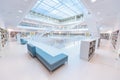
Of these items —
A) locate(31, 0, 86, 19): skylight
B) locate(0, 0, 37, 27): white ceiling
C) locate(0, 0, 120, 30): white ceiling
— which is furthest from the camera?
locate(31, 0, 86, 19): skylight

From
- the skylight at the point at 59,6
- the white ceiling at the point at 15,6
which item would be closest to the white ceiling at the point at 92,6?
the white ceiling at the point at 15,6

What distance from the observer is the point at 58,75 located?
2.60 m

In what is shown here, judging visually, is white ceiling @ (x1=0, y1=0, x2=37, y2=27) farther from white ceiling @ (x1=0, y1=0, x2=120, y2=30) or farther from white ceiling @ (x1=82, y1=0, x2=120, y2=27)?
white ceiling @ (x1=82, y1=0, x2=120, y2=27)

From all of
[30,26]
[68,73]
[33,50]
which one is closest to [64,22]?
[30,26]

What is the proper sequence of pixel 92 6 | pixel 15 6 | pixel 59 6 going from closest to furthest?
pixel 92 6 → pixel 15 6 → pixel 59 6

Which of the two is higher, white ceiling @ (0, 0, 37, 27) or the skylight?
the skylight

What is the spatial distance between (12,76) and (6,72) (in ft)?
1.42

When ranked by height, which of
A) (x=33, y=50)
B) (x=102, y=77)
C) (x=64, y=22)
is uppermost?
(x=64, y=22)

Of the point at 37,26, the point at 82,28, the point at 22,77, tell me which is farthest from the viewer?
the point at 37,26

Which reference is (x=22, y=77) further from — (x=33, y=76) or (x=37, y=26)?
(x=37, y=26)

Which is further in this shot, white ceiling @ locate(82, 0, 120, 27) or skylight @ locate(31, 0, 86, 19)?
skylight @ locate(31, 0, 86, 19)

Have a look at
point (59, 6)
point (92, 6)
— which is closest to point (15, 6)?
point (92, 6)

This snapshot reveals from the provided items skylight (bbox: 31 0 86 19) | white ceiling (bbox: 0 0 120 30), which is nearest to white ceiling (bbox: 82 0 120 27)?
white ceiling (bbox: 0 0 120 30)

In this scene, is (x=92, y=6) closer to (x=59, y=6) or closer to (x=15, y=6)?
(x=15, y=6)
